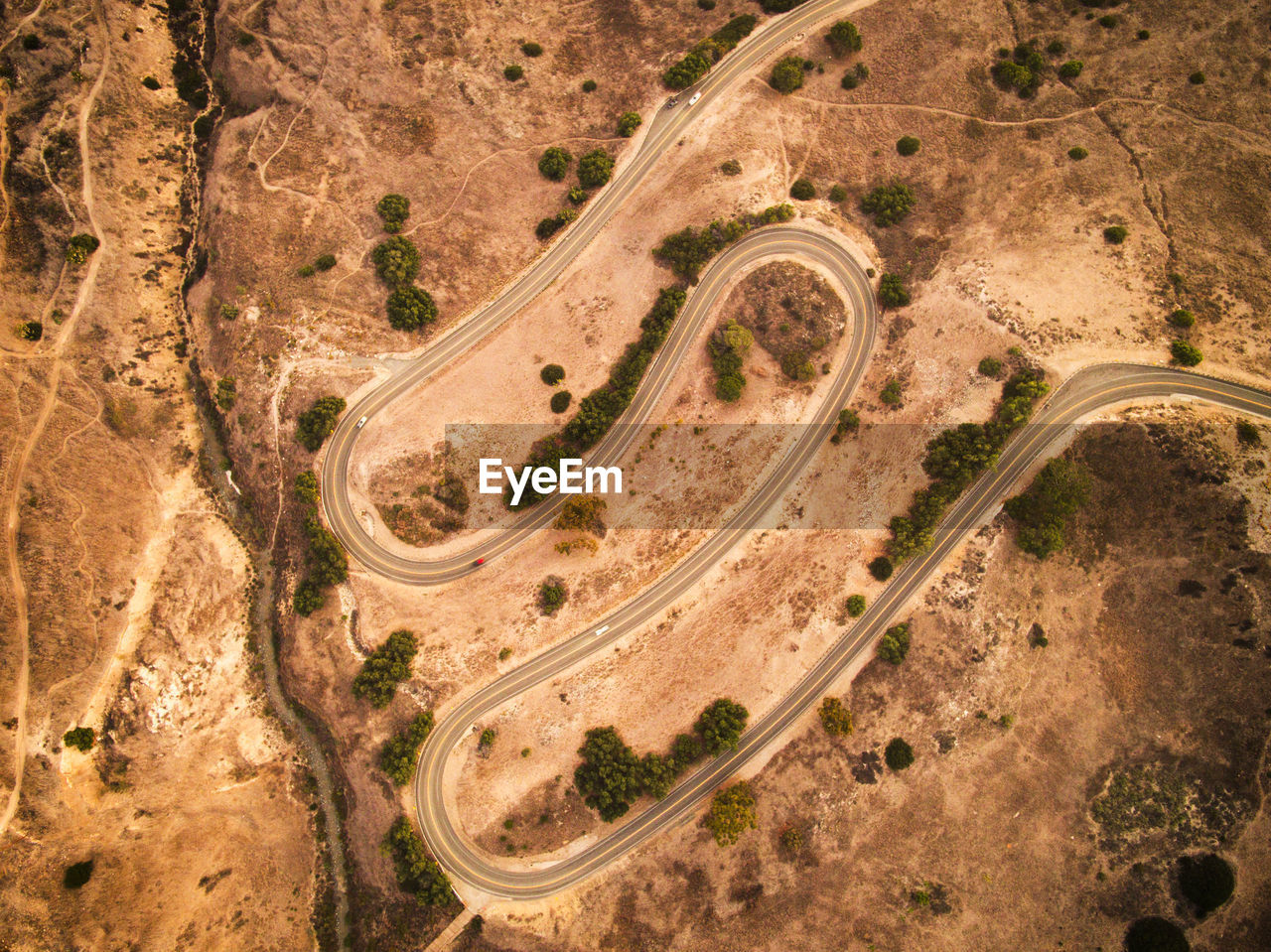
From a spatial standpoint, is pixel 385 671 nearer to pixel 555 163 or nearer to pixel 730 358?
pixel 730 358

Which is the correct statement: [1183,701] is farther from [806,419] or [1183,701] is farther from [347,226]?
[347,226]

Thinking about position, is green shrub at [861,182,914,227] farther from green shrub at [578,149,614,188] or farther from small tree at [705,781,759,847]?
small tree at [705,781,759,847]

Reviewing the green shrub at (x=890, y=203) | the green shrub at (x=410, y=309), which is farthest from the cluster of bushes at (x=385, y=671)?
the green shrub at (x=890, y=203)

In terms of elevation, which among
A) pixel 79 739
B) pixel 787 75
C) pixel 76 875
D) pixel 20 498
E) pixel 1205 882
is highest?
pixel 787 75

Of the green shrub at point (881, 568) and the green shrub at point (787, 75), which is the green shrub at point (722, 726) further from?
the green shrub at point (787, 75)

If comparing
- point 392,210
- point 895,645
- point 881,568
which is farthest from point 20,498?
point 895,645

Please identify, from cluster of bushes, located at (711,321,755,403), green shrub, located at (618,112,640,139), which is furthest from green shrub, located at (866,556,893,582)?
green shrub, located at (618,112,640,139)
